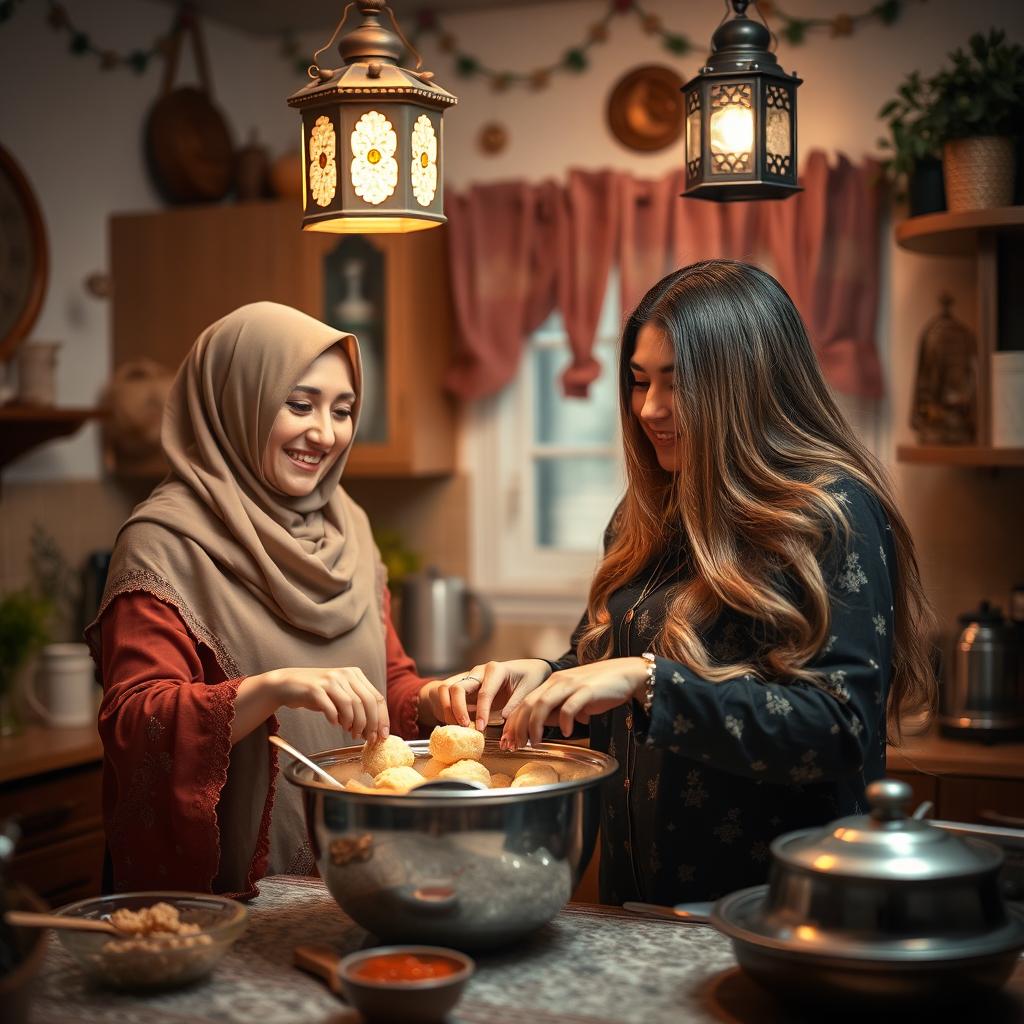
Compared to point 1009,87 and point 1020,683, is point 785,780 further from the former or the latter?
point 1009,87

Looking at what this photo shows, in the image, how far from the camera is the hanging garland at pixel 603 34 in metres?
3.71

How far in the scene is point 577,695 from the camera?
1.54 meters

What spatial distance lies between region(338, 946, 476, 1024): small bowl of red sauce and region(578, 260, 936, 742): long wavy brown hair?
1.65 feet

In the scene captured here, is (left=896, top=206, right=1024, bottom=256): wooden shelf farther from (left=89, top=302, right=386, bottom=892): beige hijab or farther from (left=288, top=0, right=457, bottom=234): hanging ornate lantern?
(left=288, top=0, right=457, bottom=234): hanging ornate lantern

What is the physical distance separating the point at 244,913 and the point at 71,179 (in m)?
2.97

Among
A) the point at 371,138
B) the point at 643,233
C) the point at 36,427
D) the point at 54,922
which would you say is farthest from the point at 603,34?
the point at 54,922

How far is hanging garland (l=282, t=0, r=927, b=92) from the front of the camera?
371cm

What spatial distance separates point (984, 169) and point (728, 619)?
1761 millimetres

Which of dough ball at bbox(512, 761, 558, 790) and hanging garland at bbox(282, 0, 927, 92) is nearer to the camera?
dough ball at bbox(512, 761, 558, 790)

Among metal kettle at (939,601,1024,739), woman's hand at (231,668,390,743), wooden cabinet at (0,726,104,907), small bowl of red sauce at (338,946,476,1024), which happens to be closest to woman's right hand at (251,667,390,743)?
woman's hand at (231,668,390,743)

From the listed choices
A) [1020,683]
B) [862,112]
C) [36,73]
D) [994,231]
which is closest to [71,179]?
[36,73]

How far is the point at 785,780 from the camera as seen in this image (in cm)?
160

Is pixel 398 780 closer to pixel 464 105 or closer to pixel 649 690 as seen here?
pixel 649 690

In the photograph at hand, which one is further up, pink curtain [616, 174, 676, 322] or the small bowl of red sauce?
pink curtain [616, 174, 676, 322]
